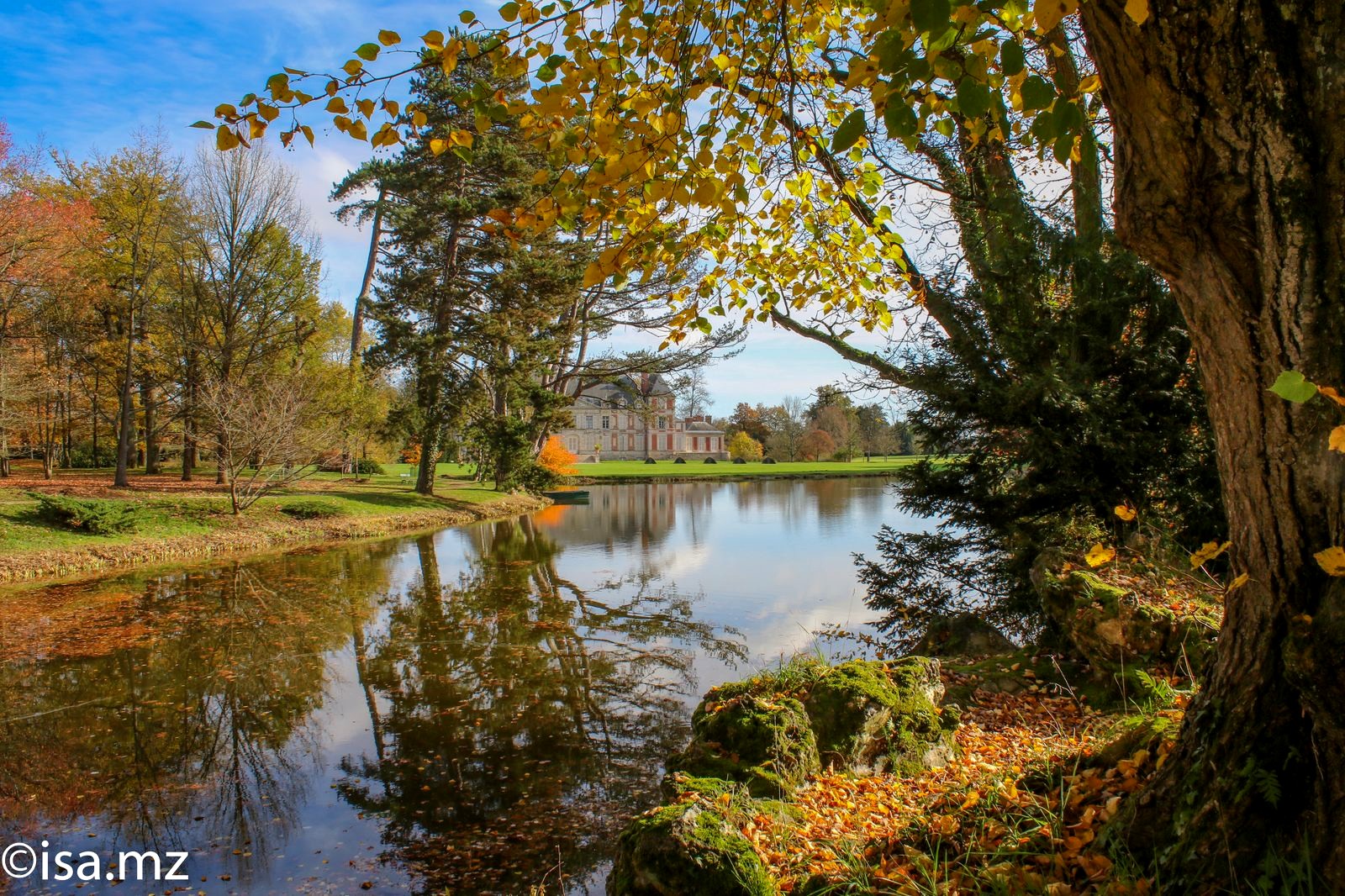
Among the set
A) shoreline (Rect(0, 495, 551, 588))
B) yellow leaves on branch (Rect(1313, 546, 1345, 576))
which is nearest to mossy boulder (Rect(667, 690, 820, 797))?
yellow leaves on branch (Rect(1313, 546, 1345, 576))

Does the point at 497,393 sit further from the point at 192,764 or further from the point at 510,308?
the point at 192,764

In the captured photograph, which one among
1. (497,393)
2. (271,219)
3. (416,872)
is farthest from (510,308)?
(416,872)

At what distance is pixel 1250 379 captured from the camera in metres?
1.87

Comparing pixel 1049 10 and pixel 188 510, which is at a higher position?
pixel 1049 10

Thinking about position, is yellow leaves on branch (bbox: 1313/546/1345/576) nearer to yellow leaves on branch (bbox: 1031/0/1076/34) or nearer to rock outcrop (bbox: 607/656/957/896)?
yellow leaves on branch (bbox: 1031/0/1076/34)

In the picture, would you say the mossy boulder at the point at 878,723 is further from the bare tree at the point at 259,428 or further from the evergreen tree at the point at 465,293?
the evergreen tree at the point at 465,293

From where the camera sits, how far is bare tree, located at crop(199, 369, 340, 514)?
48.4 feet

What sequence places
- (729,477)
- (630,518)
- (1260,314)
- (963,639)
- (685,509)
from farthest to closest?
1. (729,477)
2. (685,509)
3. (630,518)
4. (963,639)
5. (1260,314)

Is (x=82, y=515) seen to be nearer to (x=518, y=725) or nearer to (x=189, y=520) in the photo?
(x=189, y=520)

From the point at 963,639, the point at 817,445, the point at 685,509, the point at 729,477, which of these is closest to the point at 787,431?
the point at 817,445

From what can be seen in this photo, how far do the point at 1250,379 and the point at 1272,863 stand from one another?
47.2 inches

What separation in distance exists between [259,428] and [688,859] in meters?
15.0

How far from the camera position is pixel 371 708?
6188 millimetres

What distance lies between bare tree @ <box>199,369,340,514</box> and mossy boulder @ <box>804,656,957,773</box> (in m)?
14.1
